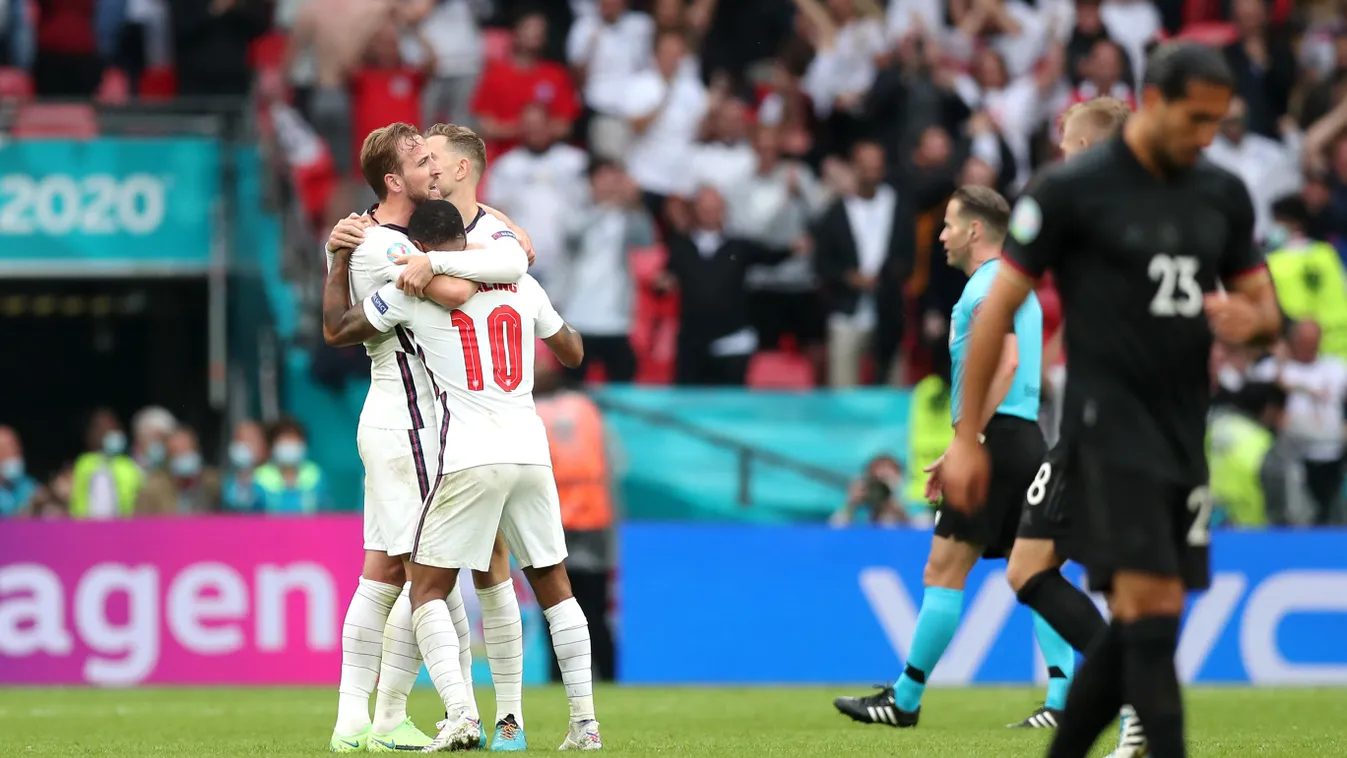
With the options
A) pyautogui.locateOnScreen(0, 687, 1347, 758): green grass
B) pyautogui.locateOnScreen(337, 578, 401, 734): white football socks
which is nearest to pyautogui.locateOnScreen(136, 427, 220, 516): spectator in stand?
pyautogui.locateOnScreen(0, 687, 1347, 758): green grass

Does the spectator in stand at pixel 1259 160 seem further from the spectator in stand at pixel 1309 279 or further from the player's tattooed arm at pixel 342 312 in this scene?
the player's tattooed arm at pixel 342 312

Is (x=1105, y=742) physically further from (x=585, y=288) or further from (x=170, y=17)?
(x=170, y=17)

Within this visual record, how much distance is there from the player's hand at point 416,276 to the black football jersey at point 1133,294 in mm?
2644

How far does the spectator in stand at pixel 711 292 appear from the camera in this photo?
54.8 ft

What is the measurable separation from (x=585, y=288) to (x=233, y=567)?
159 inches

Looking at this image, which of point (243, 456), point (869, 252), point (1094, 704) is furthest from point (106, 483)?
point (1094, 704)

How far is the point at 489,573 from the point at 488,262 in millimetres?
1228

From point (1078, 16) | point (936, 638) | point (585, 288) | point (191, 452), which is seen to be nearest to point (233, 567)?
point (191, 452)

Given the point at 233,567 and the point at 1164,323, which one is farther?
the point at 233,567

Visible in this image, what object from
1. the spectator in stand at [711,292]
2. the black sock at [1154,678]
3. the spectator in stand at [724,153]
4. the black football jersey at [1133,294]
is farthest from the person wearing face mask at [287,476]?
the black sock at [1154,678]

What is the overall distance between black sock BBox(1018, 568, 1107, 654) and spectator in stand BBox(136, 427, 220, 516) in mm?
8795

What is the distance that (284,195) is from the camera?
1739cm

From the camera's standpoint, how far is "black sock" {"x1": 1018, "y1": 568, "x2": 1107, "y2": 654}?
324 inches

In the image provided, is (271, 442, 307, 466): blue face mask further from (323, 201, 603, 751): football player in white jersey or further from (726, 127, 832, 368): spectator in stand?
(323, 201, 603, 751): football player in white jersey
